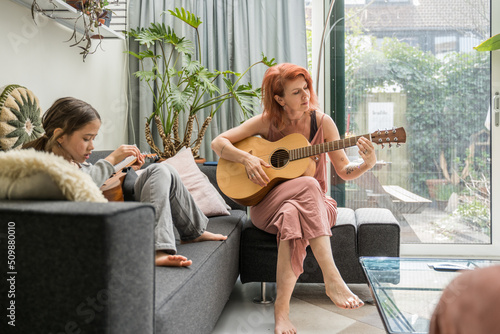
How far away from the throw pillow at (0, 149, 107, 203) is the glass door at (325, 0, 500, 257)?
255 centimetres

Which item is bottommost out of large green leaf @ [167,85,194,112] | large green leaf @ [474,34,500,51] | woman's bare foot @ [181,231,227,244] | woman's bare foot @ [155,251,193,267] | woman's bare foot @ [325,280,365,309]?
woman's bare foot @ [325,280,365,309]

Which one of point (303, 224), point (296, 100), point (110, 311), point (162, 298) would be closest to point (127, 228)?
point (110, 311)

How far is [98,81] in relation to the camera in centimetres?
295

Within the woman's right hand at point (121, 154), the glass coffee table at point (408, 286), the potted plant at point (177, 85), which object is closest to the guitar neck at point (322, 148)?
the glass coffee table at point (408, 286)

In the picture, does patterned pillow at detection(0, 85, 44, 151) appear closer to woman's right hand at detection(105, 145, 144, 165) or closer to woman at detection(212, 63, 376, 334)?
woman's right hand at detection(105, 145, 144, 165)

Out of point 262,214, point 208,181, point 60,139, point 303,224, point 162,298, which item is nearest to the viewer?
point 162,298

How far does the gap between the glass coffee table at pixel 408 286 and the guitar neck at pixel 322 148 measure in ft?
1.67

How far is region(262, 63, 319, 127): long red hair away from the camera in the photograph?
7.35 ft

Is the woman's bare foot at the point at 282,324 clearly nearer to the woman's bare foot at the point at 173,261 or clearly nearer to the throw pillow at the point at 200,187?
the woman's bare foot at the point at 173,261

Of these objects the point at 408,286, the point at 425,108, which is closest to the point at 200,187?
the point at 408,286

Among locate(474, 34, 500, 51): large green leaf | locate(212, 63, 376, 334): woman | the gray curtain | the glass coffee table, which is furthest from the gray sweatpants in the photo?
locate(474, 34, 500, 51): large green leaf

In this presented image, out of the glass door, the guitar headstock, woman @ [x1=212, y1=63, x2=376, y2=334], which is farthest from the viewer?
the glass door

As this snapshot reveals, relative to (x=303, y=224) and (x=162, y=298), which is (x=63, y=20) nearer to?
(x=303, y=224)

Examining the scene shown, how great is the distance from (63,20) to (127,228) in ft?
6.05
